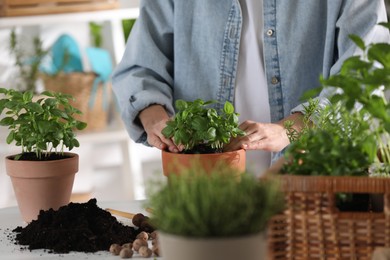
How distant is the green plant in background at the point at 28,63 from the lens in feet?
12.2

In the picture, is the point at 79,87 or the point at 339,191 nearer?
the point at 339,191

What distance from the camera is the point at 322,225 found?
1141 millimetres

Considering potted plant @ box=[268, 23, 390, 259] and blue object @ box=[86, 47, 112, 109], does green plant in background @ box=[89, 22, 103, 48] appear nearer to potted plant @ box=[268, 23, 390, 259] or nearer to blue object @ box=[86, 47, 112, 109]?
blue object @ box=[86, 47, 112, 109]

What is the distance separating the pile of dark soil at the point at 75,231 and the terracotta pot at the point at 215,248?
71 cm

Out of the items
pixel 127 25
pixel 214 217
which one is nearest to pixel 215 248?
pixel 214 217

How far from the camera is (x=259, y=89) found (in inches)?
94.7

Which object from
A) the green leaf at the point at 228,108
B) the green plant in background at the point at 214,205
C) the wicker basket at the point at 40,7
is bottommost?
the green plant in background at the point at 214,205

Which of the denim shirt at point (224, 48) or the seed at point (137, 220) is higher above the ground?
the denim shirt at point (224, 48)

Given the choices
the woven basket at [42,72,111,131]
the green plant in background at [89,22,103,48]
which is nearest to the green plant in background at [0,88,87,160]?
the woven basket at [42,72,111,131]

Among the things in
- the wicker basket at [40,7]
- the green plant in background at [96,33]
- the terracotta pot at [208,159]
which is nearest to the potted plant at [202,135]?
the terracotta pot at [208,159]

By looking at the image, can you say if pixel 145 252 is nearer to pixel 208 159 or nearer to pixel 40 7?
pixel 208 159

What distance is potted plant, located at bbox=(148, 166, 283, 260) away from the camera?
2.98ft

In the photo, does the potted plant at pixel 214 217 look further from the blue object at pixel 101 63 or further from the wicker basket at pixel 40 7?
the blue object at pixel 101 63

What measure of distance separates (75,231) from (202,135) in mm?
354
